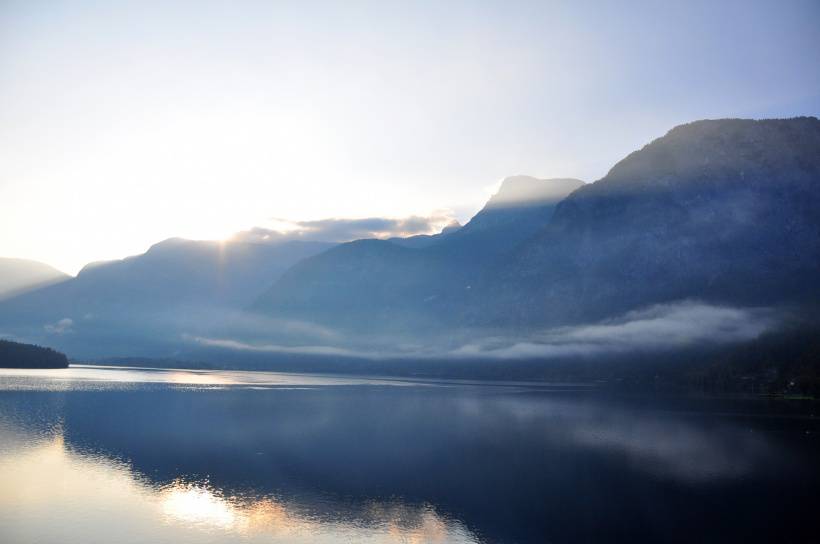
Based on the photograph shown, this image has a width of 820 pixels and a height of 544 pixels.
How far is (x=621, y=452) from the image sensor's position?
98375mm

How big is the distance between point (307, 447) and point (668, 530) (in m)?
58.1

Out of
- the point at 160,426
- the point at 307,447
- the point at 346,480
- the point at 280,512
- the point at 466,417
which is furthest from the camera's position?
the point at 466,417

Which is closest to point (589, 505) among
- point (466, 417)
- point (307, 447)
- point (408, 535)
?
point (408, 535)

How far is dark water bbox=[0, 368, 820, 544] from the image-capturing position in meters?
55.7

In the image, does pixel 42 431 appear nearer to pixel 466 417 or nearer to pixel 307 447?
pixel 307 447

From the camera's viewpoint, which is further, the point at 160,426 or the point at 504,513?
the point at 160,426

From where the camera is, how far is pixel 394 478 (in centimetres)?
7744

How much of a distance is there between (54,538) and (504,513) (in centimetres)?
4092

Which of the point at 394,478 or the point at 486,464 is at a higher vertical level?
the point at 394,478

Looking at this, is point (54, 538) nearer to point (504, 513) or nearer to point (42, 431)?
point (504, 513)

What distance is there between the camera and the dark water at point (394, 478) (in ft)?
183

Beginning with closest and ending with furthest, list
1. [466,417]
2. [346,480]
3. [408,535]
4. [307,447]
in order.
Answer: [408,535]
[346,480]
[307,447]
[466,417]

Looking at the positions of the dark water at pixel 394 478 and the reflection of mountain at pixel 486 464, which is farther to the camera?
the reflection of mountain at pixel 486 464

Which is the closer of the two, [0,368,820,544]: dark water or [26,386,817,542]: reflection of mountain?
[0,368,820,544]: dark water
